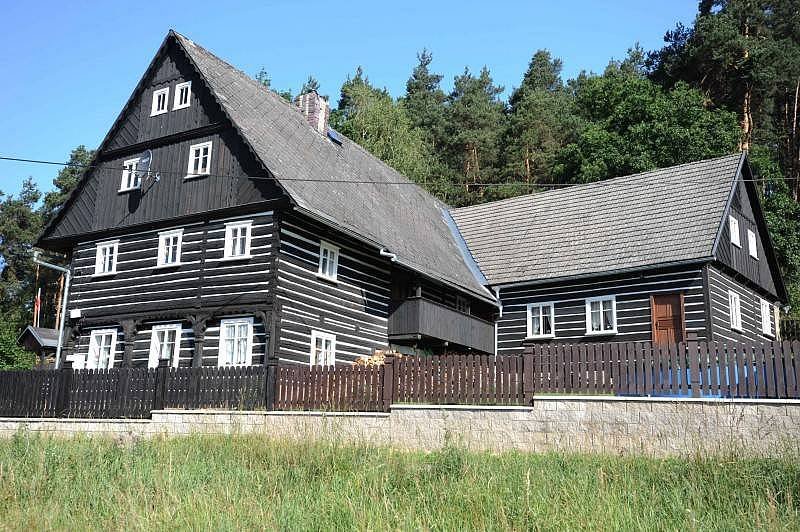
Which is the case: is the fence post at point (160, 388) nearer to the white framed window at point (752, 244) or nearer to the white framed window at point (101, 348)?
the white framed window at point (101, 348)

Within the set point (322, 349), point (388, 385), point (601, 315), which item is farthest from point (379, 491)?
point (601, 315)

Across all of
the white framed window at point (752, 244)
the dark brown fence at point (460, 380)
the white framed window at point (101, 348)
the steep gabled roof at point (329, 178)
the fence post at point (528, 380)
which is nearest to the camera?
the fence post at point (528, 380)

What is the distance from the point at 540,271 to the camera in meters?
27.0

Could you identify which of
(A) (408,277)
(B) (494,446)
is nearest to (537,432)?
(B) (494,446)

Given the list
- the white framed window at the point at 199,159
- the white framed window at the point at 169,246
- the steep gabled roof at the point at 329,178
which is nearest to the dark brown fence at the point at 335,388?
the steep gabled roof at the point at 329,178

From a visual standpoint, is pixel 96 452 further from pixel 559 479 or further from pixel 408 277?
pixel 408 277

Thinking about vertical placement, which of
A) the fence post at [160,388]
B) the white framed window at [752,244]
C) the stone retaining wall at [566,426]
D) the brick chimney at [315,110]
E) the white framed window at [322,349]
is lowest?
the stone retaining wall at [566,426]

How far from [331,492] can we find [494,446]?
17.8 feet

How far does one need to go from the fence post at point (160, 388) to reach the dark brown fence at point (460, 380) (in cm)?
631

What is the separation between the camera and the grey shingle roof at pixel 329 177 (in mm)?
21953

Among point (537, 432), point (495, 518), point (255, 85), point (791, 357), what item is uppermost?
point (255, 85)

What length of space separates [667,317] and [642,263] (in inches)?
76.1

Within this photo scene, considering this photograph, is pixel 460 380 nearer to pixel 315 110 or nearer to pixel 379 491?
pixel 379 491

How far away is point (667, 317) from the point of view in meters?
24.4
